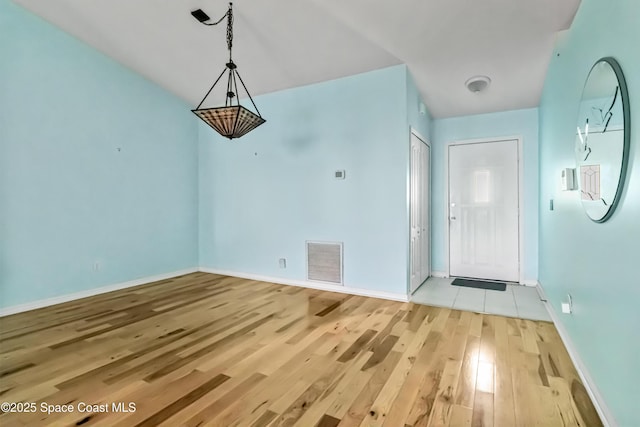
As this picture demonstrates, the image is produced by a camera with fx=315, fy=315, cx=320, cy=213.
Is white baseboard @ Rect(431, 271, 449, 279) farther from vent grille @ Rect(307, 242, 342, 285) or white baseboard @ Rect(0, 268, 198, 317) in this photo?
white baseboard @ Rect(0, 268, 198, 317)

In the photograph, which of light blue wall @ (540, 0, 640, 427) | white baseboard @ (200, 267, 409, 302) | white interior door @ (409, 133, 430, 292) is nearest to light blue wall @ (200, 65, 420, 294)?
white baseboard @ (200, 267, 409, 302)

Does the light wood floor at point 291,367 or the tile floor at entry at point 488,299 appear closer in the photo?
the light wood floor at point 291,367

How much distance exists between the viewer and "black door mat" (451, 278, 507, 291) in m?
4.21

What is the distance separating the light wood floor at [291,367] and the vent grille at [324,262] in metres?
0.66

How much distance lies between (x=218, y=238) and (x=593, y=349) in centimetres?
487

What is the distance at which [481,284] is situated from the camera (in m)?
4.43

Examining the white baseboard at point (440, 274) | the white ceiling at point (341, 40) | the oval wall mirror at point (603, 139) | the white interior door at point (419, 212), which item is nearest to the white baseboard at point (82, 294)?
the white ceiling at point (341, 40)

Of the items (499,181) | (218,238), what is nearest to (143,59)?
(218,238)

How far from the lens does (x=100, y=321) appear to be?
3182mm

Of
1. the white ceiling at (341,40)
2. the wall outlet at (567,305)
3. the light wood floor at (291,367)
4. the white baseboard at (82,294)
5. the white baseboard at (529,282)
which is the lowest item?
the light wood floor at (291,367)

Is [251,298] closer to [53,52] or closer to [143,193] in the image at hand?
[143,193]

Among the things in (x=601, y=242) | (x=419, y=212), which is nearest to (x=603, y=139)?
(x=601, y=242)

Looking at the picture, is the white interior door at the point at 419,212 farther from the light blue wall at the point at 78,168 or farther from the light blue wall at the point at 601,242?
the light blue wall at the point at 78,168

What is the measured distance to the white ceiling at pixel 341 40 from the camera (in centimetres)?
273
